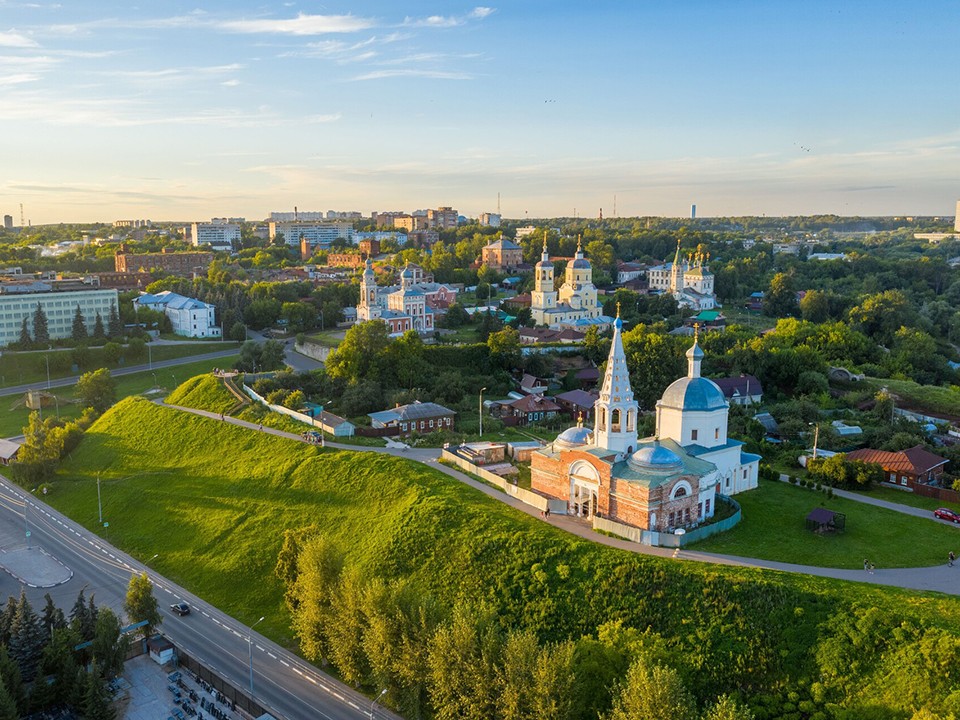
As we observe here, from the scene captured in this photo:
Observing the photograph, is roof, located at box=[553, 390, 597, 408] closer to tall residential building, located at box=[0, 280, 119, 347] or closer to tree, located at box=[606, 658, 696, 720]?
tree, located at box=[606, 658, 696, 720]

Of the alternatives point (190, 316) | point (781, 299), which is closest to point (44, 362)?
point (190, 316)

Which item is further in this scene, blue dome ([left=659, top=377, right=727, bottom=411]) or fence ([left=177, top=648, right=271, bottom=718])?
blue dome ([left=659, top=377, right=727, bottom=411])

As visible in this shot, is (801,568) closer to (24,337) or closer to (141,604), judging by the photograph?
(141,604)

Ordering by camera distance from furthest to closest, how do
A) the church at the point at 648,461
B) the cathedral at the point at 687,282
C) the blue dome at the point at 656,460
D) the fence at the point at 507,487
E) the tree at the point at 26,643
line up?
the cathedral at the point at 687,282 → the fence at the point at 507,487 → the blue dome at the point at 656,460 → the church at the point at 648,461 → the tree at the point at 26,643

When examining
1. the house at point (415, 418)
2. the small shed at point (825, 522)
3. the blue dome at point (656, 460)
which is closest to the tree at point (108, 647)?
the blue dome at point (656, 460)

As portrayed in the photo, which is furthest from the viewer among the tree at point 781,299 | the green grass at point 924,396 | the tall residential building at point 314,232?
the tall residential building at point 314,232

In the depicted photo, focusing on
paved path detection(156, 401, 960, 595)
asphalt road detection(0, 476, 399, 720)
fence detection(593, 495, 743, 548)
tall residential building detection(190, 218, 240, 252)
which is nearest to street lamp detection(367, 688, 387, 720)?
asphalt road detection(0, 476, 399, 720)

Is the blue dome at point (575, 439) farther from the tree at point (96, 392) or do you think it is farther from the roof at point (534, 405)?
the tree at point (96, 392)
